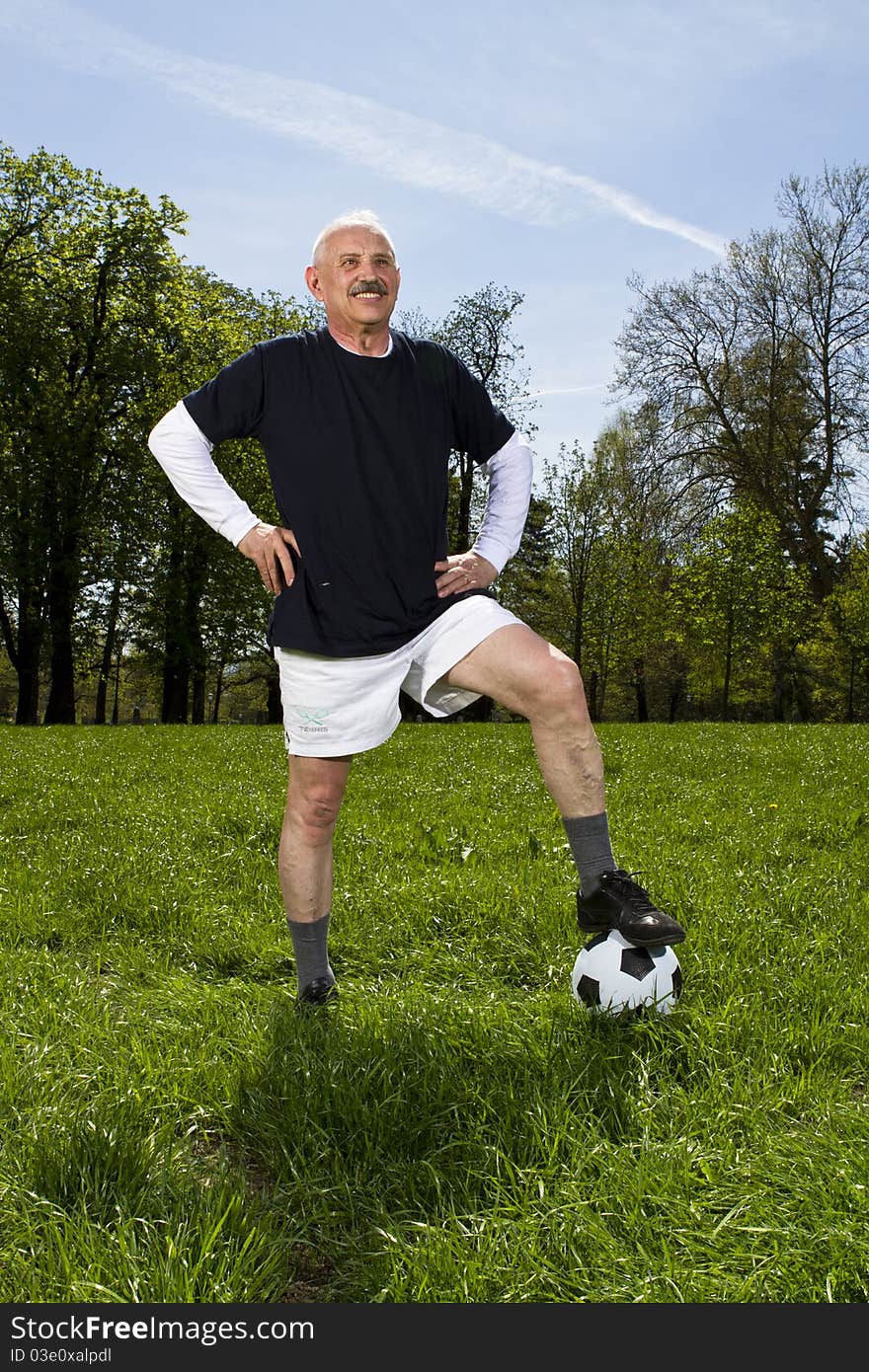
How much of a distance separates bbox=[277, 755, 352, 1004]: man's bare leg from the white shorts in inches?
4.9

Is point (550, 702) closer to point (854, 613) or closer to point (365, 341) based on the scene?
point (365, 341)

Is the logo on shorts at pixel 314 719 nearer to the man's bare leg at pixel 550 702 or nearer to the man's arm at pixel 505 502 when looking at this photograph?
the man's bare leg at pixel 550 702

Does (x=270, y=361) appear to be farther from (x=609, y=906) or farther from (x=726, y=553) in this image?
(x=726, y=553)

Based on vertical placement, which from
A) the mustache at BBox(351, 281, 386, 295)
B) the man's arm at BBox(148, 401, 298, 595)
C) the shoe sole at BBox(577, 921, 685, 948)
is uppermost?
the mustache at BBox(351, 281, 386, 295)

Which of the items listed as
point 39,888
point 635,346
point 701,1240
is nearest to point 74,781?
point 39,888

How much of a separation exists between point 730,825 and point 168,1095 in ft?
15.6

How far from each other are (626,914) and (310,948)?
4.01 feet

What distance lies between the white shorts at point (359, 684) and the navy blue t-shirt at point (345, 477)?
0.17 ft

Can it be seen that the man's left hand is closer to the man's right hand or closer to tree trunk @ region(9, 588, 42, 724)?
the man's right hand

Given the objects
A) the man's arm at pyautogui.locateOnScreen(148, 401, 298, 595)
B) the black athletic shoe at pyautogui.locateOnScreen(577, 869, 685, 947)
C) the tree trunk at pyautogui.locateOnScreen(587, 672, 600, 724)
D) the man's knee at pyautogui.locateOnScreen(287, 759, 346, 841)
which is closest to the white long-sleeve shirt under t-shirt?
the man's arm at pyautogui.locateOnScreen(148, 401, 298, 595)

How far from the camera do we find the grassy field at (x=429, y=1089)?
88.7 inches

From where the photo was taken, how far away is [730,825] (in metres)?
6.91

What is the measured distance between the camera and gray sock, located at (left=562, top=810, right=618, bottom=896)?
3.39 meters

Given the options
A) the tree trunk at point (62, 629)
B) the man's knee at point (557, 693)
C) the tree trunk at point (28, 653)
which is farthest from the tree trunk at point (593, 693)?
the man's knee at point (557, 693)
